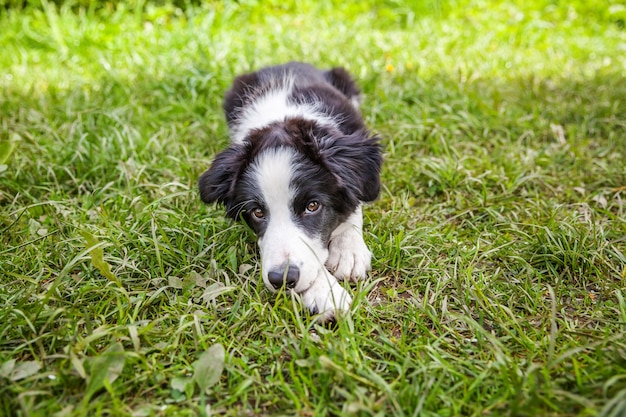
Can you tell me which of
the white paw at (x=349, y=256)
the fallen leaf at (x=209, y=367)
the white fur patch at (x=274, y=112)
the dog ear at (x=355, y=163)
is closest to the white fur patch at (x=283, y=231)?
the white paw at (x=349, y=256)

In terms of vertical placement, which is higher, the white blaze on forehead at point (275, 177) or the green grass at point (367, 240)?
the white blaze on forehead at point (275, 177)

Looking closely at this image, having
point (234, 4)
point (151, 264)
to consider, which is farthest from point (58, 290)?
point (234, 4)

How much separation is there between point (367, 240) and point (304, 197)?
60cm

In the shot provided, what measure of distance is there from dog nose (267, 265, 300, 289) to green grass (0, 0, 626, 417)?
10 centimetres

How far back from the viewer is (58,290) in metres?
2.64

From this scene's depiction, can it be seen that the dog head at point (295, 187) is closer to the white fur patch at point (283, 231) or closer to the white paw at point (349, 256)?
the white fur patch at point (283, 231)

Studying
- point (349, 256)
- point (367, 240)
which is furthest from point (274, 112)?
point (349, 256)

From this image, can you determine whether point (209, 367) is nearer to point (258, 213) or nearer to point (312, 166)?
point (258, 213)

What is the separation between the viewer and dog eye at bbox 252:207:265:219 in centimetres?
286

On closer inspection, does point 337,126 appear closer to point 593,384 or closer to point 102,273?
point 102,273

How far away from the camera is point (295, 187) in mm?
2736

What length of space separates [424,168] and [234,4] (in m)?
4.63

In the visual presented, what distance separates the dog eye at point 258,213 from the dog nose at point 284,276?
44 centimetres

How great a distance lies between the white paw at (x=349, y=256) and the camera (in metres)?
2.86
